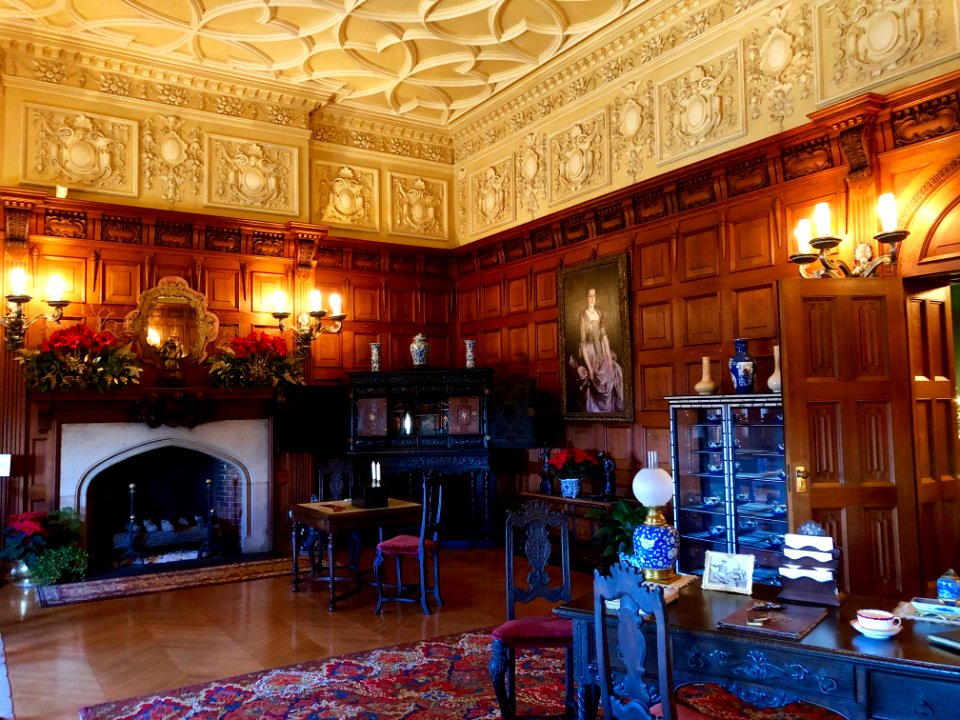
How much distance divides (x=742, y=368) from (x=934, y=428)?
4.58ft

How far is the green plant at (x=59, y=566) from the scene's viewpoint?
271 inches

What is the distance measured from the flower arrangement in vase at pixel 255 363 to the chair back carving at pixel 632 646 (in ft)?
20.7

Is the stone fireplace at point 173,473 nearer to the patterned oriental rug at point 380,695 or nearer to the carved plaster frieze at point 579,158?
the patterned oriental rug at point 380,695

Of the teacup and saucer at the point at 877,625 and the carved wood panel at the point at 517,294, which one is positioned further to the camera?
the carved wood panel at the point at 517,294

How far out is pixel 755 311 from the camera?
6.20 metres

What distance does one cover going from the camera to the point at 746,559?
10.9 ft

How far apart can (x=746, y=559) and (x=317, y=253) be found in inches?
276

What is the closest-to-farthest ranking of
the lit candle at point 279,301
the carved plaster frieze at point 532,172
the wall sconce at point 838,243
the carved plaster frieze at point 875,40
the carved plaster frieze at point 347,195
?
the wall sconce at point 838,243, the carved plaster frieze at point 875,40, the lit candle at point 279,301, the carved plaster frieze at point 532,172, the carved plaster frieze at point 347,195

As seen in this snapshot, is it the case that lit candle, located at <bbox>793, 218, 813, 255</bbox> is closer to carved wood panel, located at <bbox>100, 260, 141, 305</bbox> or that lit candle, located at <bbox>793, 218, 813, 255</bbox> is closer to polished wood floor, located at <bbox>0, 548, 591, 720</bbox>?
polished wood floor, located at <bbox>0, 548, 591, 720</bbox>

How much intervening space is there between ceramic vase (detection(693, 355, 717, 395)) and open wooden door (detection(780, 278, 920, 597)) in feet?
3.98

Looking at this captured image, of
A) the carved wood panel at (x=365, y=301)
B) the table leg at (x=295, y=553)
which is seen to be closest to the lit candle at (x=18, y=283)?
Answer: the table leg at (x=295, y=553)

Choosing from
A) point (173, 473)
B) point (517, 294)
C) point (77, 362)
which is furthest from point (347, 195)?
point (173, 473)

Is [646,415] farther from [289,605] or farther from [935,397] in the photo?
[289,605]

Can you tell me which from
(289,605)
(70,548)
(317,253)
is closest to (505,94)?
(317,253)
